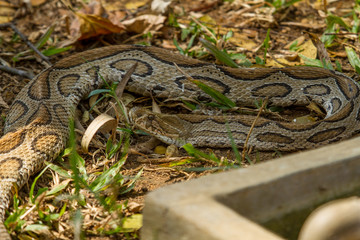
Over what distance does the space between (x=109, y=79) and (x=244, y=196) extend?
3.93m

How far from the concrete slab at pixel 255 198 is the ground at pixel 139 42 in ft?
3.86

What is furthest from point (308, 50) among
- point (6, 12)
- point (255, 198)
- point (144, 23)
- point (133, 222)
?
point (6, 12)

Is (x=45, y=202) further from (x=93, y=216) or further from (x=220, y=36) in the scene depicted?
(x=220, y=36)

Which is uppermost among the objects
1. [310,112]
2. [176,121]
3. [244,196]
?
[244,196]

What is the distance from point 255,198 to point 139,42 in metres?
4.93

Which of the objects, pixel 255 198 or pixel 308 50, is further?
pixel 308 50

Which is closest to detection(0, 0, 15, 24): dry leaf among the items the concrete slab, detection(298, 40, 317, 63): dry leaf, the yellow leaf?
detection(298, 40, 317, 63): dry leaf

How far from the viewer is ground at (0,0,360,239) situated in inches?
155

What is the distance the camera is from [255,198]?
2.68 meters

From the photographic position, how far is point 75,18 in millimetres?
7418

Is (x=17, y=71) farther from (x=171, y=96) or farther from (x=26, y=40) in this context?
(x=171, y=96)

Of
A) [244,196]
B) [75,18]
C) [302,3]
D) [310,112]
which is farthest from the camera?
[302,3]

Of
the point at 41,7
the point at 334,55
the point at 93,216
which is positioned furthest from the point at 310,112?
the point at 41,7

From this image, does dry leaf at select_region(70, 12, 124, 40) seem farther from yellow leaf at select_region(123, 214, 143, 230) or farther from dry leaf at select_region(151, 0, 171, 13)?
yellow leaf at select_region(123, 214, 143, 230)
